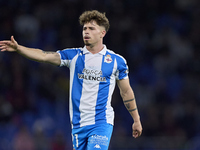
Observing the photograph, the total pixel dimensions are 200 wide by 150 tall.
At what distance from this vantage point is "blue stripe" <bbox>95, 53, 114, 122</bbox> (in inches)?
215

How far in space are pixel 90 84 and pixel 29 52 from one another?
36.3 inches

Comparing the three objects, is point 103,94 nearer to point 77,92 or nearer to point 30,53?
point 77,92

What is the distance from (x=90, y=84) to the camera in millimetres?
5461

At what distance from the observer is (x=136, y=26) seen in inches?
533

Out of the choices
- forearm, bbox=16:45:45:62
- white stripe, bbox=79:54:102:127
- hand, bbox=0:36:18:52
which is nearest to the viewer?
hand, bbox=0:36:18:52

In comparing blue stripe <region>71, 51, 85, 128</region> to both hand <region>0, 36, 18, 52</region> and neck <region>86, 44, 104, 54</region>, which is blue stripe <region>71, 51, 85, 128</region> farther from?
hand <region>0, 36, 18, 52</region>

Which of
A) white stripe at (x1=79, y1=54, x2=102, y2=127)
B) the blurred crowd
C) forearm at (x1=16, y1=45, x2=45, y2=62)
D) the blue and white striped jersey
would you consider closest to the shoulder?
the blue and white striped jersey

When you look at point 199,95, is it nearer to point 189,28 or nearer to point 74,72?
point 189,28

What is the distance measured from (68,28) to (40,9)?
1105 millimetres

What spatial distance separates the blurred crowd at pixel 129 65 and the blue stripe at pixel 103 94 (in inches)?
179

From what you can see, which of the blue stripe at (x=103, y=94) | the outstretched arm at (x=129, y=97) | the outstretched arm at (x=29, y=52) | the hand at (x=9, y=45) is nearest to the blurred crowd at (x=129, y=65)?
the outstretched arm at (x=129, y=97)

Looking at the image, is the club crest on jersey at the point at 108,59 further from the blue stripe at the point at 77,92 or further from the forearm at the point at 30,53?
the forearm at the point at 30,53

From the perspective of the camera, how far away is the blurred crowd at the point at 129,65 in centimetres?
1042

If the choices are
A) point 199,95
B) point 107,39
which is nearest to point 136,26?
point 107,39
